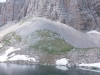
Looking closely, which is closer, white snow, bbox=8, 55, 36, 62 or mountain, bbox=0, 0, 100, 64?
white snow, bbox=8, 55, 36, 62

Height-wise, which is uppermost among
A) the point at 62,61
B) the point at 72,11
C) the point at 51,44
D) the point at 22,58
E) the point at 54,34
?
the point at 72,11

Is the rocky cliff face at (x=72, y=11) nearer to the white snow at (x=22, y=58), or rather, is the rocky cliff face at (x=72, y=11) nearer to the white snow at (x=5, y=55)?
the white snow at (x=5, y=55)

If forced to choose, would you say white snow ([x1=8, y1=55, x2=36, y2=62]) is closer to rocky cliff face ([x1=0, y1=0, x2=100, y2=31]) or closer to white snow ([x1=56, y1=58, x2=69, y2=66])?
white snow ([x1=56, y1=58, x2=69, y2=66])

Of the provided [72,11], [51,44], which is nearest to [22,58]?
[51,44]

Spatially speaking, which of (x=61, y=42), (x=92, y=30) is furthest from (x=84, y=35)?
(x=61, y=42)

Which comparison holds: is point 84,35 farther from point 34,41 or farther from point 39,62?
point 39,62

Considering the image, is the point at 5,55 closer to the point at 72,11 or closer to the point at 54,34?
the point at 54,34

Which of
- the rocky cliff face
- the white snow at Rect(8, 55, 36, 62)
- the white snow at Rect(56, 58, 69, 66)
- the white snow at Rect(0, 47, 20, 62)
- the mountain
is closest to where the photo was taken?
the white snow at Rect(56, 58, 69, 66)

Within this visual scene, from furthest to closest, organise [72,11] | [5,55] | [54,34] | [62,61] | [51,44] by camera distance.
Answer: [72,11] < [54,34] < [51,44] < [5,55] < [62,61]

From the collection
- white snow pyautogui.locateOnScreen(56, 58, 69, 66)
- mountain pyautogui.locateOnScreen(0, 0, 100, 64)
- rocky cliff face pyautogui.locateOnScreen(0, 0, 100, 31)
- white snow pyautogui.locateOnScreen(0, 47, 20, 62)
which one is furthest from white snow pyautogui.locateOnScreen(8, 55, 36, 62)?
rocky cliff face pyautogui.locateOnScreen(0, 0, 100, 31)
